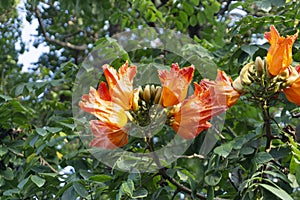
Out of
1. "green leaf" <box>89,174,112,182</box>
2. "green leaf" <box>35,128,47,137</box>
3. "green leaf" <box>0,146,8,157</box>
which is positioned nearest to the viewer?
"green leaf" <box>89,174,112,182</box>

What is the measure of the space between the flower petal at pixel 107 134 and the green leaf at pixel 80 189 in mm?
365

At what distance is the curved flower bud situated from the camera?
1907 millimetres

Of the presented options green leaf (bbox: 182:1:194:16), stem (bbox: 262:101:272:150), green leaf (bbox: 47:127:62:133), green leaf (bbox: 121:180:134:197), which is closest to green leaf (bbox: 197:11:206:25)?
green leaf (bbox: 182:1:194:16)

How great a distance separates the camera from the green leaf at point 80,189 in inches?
88.2

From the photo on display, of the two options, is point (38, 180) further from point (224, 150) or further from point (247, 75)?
point (247, 75)

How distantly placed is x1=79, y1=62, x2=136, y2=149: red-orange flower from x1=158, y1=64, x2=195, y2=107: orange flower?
0.13 meters

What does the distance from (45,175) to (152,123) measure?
72 cm

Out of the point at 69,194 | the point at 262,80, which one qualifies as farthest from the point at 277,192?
the point at 69,194

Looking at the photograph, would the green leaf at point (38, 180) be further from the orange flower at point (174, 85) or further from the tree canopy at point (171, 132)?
the orange flower at point (174, 85)

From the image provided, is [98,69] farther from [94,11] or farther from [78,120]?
[94,11]

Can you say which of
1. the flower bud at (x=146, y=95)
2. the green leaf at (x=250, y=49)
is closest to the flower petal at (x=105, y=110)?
the flower bud at (x=146, y=95)

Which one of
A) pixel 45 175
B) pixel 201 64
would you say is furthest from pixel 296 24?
pixel 45 175

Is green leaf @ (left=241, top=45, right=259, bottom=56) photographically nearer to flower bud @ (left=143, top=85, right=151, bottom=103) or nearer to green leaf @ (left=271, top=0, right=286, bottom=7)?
green leaf @ (left=271, top=0, right=286, bottom=7)

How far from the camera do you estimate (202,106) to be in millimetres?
1910
